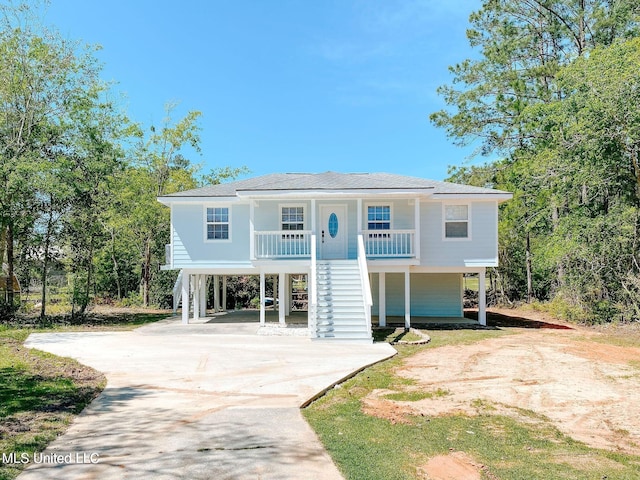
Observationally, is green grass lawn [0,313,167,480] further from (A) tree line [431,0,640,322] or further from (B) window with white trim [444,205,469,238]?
(A) tree line [431,0,640,322]

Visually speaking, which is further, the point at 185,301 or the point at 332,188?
the point at 185,301

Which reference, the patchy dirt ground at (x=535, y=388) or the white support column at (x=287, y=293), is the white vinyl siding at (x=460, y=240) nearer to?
the patchy dirt ground at (x=535, y=388)

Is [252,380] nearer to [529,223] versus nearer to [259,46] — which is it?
[529,223]

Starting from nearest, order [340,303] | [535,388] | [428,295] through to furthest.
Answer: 1. [535,388]
2. [340,303]
3. [428,295]

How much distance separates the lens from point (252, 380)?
295 inches

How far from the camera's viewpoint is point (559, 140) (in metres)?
17.0

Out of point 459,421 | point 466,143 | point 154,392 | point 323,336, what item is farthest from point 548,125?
point 154,392

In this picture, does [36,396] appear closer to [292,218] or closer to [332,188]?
[332,188]

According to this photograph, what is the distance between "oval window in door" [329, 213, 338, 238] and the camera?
16031mm

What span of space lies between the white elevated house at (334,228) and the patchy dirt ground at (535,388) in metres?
4.42

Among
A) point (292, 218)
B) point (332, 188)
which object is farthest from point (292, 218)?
point (332, 188)

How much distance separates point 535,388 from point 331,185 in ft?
32.3

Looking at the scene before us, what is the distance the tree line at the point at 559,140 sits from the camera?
14.6 meters

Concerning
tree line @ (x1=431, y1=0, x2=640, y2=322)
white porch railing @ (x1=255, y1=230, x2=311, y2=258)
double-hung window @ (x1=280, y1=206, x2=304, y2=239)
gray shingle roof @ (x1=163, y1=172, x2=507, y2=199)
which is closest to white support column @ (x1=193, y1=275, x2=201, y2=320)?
gray shingle roof @ (x1=163, y1=172, x2=507, y2=199)
